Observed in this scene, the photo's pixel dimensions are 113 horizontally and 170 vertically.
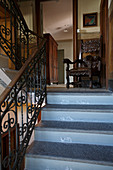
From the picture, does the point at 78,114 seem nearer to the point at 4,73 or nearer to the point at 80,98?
the point at 80,98

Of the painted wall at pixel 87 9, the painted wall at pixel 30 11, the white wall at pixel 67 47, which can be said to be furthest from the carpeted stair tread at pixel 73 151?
the white wall at pixel 67 47

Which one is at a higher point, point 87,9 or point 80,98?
point 87,9

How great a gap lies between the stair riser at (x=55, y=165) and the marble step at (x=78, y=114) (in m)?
0.62

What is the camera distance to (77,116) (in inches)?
70.9

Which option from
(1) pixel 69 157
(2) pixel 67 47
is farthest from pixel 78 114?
(2) pixel 67 47

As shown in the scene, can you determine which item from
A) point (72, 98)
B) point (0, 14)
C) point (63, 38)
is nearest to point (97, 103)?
point (72, 98)

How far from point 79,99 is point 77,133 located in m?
0.64

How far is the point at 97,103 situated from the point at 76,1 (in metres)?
3.11

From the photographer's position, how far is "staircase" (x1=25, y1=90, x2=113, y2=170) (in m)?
1.25

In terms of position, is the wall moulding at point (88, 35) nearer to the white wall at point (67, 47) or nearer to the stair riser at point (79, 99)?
the stair riser at point (79, 99)

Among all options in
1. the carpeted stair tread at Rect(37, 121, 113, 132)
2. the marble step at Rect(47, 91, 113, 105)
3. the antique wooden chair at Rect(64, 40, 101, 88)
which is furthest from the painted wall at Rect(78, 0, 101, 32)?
the carpeted stair tread at Rect(37, 121, 113, 132)

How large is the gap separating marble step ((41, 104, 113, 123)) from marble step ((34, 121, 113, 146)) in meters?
0.09

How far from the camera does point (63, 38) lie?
25.4 feet

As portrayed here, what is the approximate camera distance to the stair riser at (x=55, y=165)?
47.4 inches
